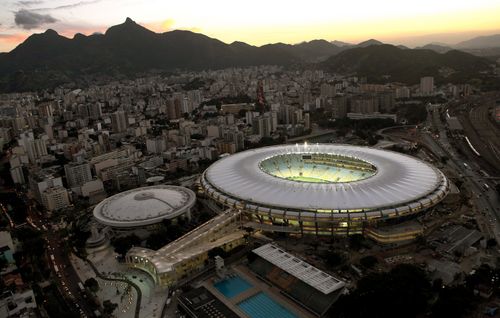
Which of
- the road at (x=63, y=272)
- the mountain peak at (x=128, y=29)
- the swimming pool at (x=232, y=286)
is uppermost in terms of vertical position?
the mountain peak at (x=128, y=29)

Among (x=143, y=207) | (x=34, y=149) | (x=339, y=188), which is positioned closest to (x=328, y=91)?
(x=34, y=149)

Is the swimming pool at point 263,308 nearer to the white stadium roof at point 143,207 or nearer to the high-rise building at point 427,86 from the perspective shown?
the white stadium roof at point 143,207

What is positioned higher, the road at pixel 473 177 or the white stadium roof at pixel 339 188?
the white stadium roof at pixel 339 188

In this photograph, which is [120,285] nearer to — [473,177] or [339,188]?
[339,188]

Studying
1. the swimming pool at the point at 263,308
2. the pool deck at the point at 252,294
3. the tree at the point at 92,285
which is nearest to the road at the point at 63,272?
the tree at the point at 92,285

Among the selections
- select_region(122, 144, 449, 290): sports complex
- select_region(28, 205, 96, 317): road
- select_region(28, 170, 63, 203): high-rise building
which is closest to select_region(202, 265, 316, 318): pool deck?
select_region(122, 144, 449, 290): sports complex

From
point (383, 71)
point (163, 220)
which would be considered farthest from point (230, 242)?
point (383, 71)
